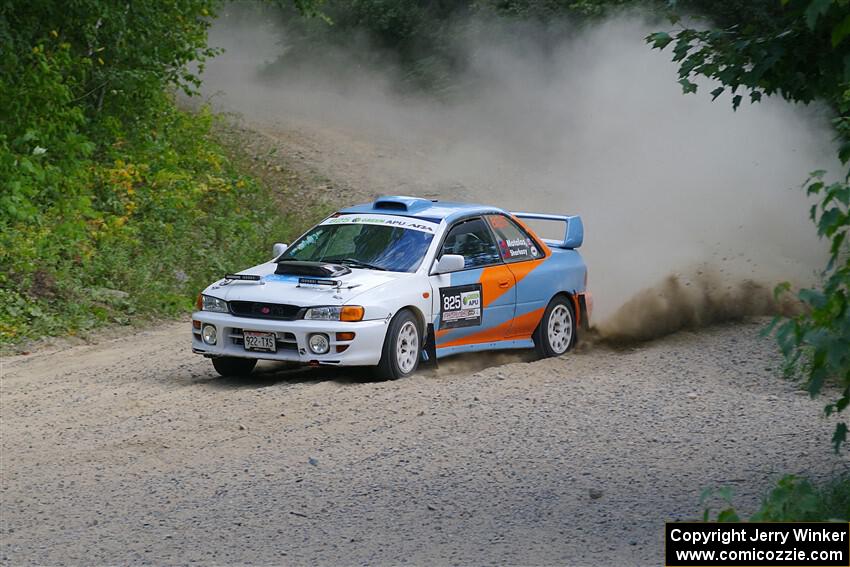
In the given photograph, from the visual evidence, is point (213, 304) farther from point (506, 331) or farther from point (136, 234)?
point (136, 234)

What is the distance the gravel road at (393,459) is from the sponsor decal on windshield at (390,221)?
1.39 meters

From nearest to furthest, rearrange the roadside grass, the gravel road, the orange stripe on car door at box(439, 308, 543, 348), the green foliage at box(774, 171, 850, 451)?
1. the green foliage at box(774, 171, 850, 451)
2. the gravel road
3. the orange stripe on car door at box(439, 308, 543, 348)
4. the roadside grass

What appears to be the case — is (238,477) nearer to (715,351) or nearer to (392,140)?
(715,351)

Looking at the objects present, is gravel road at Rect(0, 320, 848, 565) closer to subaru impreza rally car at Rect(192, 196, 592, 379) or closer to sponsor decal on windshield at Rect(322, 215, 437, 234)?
subaru impreza rally car at Rect(192, 196, 592, 379)

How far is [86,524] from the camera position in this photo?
7.04m

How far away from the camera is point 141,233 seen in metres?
17.4

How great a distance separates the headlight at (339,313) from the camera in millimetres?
10125

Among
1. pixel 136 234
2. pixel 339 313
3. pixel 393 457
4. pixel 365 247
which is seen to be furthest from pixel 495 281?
pixel 136 234

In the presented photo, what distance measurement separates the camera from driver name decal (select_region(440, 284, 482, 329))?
435 inches

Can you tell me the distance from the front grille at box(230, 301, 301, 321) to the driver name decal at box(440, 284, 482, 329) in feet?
4.92

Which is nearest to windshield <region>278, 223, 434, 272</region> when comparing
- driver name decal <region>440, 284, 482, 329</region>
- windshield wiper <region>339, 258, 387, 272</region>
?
windshield wiper <region>339, 258, 387, 272</region>

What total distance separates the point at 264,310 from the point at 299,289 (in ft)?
1.17

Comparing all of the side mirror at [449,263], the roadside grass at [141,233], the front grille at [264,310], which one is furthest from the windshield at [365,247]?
the roadside grass at [141,233]

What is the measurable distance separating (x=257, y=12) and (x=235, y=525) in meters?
44.0
